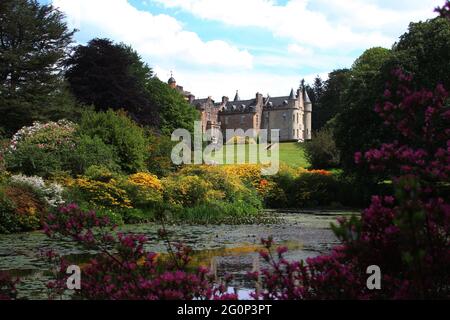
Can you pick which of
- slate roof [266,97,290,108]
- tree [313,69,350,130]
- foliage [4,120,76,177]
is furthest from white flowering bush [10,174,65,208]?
slate roof [266,97,290,108]

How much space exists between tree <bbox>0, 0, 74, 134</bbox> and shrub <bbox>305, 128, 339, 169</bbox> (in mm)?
20103

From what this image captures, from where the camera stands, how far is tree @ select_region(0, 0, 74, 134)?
29719 millimetres

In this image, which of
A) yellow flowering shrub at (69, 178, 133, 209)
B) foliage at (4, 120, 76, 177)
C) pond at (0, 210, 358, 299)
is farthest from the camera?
foliage at (4, 120, 76, 177)

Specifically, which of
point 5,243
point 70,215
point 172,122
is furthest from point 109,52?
point 70,215

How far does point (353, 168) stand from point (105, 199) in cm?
1663

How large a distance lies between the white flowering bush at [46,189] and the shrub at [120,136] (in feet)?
20.1

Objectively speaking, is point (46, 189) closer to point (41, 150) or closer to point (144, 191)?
point (144, 191)

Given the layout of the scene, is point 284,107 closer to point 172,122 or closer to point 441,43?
point 172,122

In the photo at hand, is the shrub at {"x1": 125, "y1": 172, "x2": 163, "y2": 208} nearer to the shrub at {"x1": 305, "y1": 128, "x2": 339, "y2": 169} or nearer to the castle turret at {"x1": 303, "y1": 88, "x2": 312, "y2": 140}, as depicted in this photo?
the shrub at {"x1": 305, "y1": 128, "x2": 339, "y2": 169}

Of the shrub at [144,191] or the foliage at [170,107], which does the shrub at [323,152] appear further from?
the shrub at [144,191]

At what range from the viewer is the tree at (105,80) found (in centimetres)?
3584

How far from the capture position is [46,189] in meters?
15.5

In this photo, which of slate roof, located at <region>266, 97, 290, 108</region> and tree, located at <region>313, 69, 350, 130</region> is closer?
tree, located at <region>313, 69, 350, 130</region>

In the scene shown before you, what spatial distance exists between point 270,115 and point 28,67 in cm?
7138
